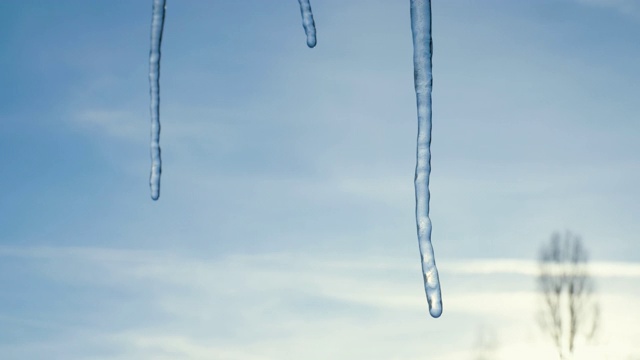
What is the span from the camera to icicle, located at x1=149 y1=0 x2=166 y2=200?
9.34 feet

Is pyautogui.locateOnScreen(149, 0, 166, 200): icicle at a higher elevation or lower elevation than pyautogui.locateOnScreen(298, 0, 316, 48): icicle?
lower

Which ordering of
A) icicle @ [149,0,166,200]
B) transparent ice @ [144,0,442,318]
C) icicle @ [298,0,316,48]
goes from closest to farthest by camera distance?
transparent ice @ [144,0,442,318] → icicle @ [298,0,316,48] → icicle @ [149,0,166,200]

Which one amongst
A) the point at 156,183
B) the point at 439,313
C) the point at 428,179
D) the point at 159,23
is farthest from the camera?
the point at 156,183

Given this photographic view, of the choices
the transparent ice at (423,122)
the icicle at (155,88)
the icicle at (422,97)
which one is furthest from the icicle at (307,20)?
the icicle at (155,88)

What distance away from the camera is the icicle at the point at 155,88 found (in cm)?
285

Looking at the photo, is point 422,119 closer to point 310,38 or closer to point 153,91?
point 310,38

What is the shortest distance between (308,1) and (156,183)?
92cm

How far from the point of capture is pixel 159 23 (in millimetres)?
2846

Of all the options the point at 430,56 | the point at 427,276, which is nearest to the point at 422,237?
the point at 427,276

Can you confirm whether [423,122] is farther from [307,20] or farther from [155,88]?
[155,88]

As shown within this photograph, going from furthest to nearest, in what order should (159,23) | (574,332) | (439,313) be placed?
1. (574,332)
2. (159,23)
3. (439,313)

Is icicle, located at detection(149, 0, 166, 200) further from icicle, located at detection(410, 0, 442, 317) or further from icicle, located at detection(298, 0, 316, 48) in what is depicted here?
icicle, located at detection(410, 0, 442, 317)

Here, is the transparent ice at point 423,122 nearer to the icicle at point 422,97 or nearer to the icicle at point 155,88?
the icicle at point 422,97

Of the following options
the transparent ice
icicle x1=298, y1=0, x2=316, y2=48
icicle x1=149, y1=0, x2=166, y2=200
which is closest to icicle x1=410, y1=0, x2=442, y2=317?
the transparent ice
